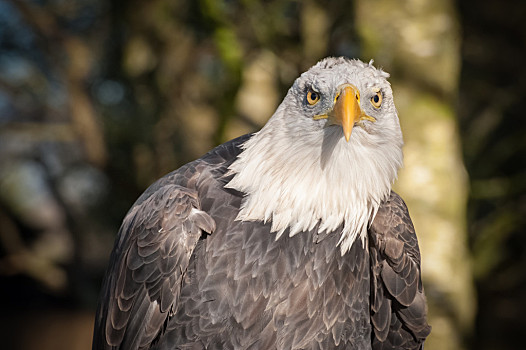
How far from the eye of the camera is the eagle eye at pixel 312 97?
104 inches

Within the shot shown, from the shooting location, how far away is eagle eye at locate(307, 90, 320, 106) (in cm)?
263

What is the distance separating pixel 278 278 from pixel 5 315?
316 inches

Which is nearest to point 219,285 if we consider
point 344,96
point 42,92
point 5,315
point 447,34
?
point 344,96

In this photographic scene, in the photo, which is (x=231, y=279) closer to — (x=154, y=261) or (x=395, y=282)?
(x=154, y=261)

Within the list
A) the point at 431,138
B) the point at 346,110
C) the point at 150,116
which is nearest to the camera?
the point at 346,110

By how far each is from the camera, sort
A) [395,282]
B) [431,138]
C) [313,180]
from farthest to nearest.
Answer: [431,138] < [395,282] < [313,180]

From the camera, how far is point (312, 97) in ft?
8.71

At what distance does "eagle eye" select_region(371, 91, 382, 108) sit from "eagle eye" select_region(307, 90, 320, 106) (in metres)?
0.26

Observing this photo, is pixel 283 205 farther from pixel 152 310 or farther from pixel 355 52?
pixel 355 52

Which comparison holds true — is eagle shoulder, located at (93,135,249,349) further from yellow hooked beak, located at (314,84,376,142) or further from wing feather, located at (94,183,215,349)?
yellow hooked beak, located at (314,84,376,142)

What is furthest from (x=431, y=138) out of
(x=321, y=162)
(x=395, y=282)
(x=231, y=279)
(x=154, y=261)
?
(x=154, y=261)

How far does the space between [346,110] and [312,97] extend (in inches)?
11.0

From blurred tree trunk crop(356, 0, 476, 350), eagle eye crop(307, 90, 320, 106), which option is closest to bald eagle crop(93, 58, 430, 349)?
eagle eye crop(307, 90, 320, 106)

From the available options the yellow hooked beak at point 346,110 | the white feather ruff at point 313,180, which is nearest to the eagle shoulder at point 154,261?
the white feather ruff at point 313,180
